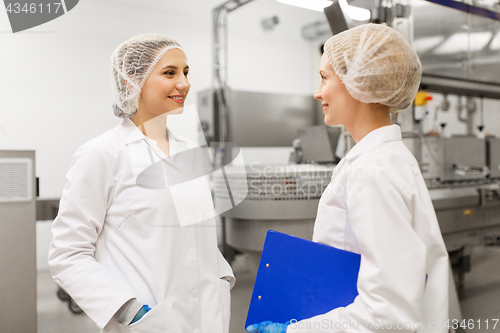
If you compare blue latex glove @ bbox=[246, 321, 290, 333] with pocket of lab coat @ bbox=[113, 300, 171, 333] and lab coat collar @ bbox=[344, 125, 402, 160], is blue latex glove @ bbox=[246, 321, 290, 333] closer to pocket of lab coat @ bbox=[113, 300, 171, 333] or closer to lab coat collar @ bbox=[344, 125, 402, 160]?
pocket of lab coat @ bbox=[113, 300, 171, 333]

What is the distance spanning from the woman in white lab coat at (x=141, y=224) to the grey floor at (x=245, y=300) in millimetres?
1376

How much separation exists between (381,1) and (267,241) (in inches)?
67.1

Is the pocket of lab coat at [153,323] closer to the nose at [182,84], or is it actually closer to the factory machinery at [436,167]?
the nose at [182,84]

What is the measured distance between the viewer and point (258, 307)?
2.61 ft

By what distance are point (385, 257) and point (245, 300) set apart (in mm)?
2226

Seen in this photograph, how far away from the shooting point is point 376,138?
0.74 m

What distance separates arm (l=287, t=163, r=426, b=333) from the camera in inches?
24.0

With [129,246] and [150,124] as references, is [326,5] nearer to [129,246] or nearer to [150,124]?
[150,124]

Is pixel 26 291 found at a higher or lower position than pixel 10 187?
lower

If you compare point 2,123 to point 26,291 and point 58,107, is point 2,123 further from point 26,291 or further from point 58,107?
point 26,291

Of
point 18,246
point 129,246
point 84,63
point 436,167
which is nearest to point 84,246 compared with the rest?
point 129,246

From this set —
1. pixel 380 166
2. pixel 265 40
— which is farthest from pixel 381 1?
pixel 265 40

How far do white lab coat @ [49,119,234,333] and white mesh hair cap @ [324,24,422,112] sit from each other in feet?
1.70

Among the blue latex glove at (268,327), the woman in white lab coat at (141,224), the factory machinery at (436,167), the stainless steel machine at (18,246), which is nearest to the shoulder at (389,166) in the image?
the blue latex glove at (268,327)
